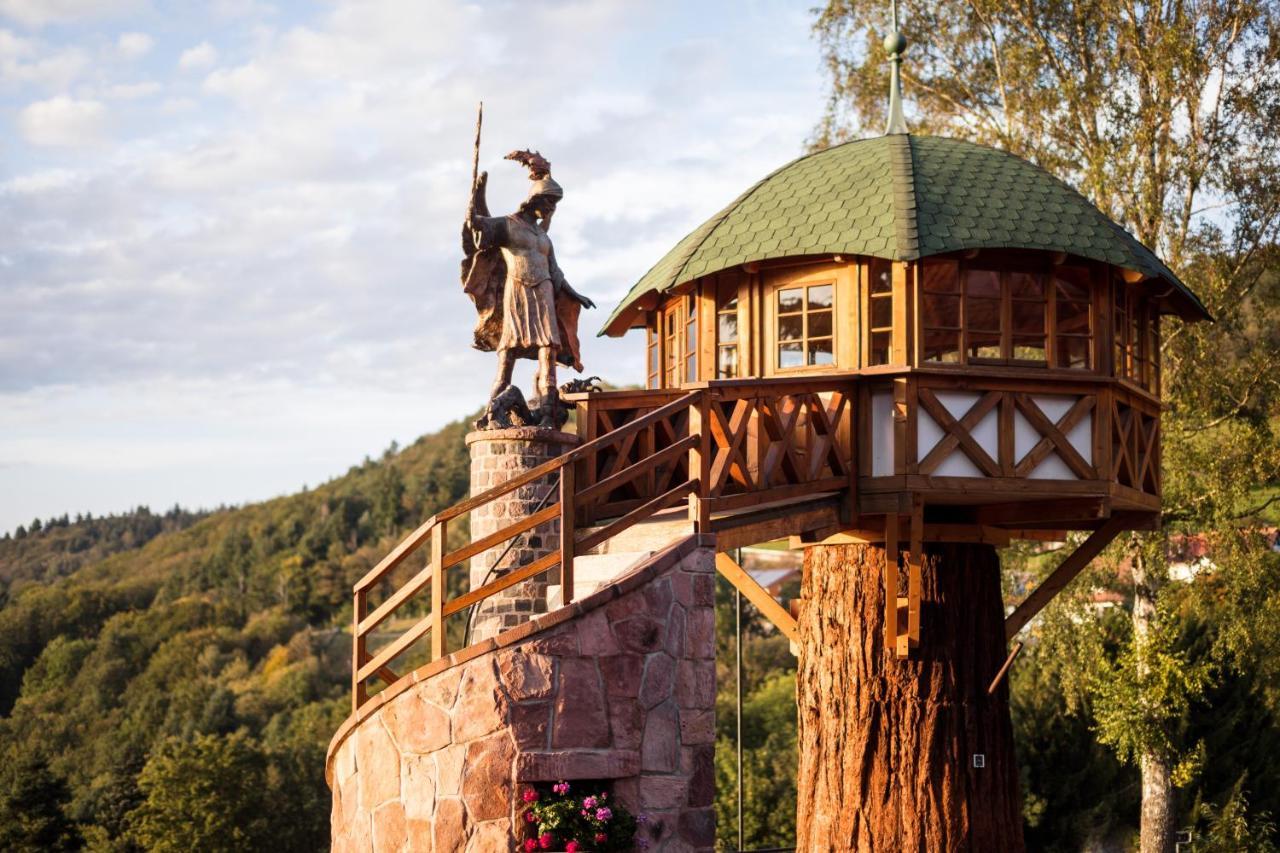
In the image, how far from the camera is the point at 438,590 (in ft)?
36.1

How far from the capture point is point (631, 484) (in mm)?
13852

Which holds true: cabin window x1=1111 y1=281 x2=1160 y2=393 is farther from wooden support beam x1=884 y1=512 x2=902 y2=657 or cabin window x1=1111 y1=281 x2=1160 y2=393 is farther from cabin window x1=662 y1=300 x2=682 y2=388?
cabin window x1=662 y1=300 x2=682 y2=388

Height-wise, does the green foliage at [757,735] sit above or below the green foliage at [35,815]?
above

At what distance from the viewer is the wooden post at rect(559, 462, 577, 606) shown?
1125cm

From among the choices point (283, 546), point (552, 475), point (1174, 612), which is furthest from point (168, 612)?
point (552, 475)

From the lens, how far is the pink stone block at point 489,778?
34.9 ft

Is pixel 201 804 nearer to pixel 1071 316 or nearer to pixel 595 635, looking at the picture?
pixel 1071 316

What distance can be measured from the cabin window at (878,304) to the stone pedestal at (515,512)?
8.81ft

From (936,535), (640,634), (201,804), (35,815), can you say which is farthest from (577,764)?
(35,815)

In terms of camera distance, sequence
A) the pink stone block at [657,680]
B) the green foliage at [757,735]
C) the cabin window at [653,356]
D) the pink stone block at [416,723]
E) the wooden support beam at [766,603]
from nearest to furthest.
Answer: the pink stone block at [416,723] < the pink stone block at [657,680] < the wooden support beam at [766,603] < the cabin window at [653,356] < the green foliage at [757,735]

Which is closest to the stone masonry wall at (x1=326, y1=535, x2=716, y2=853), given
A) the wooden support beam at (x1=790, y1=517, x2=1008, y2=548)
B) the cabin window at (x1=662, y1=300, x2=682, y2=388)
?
the wooden support beam at (x1=790, y1=517, x2=1008, y2=548)

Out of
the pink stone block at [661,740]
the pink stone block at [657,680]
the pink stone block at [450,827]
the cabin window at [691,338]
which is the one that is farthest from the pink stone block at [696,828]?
the cabin window at [691,338]

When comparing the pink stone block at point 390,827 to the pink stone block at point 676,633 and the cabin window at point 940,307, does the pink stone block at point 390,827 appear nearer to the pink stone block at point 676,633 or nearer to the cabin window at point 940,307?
the pink stone block at point 676,633

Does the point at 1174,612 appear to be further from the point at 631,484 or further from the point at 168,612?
the point at 168,612
